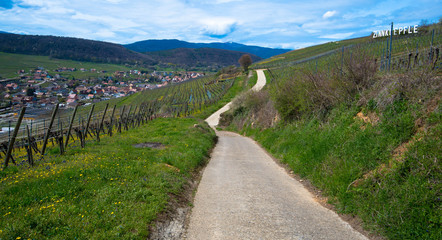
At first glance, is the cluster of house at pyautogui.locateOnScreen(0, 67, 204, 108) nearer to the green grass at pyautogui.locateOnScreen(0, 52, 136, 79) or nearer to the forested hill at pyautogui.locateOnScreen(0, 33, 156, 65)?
the green grass at pyautogui.locateOnScreen(0, 52, 136, 79)

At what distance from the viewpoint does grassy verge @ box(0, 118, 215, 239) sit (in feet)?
15.0

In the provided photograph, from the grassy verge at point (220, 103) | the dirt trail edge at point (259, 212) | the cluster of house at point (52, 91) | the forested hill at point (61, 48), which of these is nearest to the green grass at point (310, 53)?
the grassy verge at point (220, 103)

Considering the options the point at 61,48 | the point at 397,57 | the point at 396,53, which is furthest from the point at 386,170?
the point at 61,48

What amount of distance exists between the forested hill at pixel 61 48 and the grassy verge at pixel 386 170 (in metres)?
160

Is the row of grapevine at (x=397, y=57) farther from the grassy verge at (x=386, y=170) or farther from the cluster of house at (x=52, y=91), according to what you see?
the cluster of house at (x=52, y=91)

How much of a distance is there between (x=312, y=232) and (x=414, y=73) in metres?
6.18

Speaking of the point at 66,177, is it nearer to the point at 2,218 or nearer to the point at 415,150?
the point at 2,218

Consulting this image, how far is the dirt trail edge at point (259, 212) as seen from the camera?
5.41 meters

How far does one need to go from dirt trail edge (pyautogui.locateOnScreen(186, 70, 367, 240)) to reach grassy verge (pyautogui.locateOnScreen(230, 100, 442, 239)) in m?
0.59

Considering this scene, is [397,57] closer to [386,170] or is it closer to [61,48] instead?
[386,170]

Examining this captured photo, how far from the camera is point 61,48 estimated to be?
15475 centimetres

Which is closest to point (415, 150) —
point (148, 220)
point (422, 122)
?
point (422, 122)

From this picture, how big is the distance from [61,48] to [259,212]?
181 meters

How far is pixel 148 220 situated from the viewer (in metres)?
5.41
